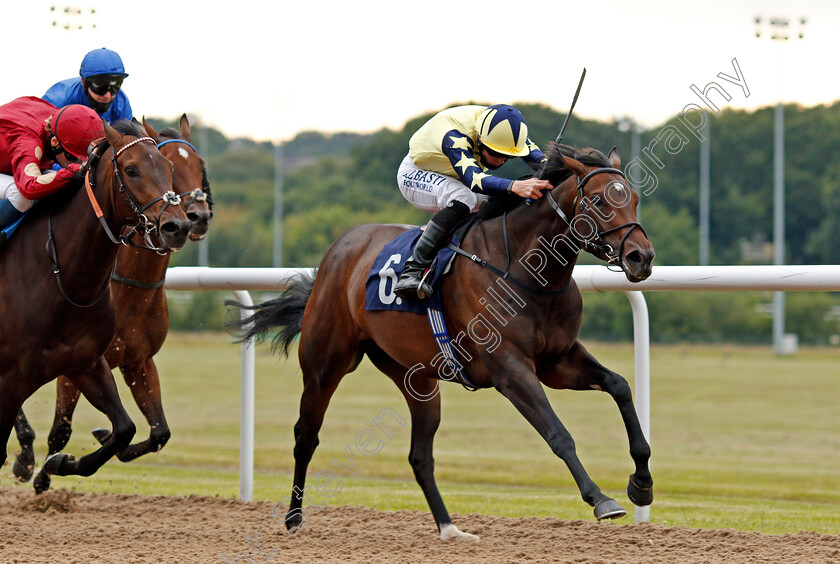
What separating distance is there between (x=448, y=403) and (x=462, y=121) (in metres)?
14.3

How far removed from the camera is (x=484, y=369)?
4.56 m

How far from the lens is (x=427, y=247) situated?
4730 millimetres

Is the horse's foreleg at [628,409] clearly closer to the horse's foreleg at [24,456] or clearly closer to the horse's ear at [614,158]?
the horse's ear at [614,158]

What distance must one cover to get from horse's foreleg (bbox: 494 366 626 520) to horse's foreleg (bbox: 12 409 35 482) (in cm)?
294

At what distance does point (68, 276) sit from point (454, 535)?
6.94ft

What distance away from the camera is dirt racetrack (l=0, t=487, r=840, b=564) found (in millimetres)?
4227

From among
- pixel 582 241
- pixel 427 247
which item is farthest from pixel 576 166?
pixel 427 247

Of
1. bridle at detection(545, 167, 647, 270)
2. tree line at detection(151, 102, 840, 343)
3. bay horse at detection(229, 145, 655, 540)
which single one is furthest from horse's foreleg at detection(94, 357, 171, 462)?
tree line at detection(151, 102, 840, 343)

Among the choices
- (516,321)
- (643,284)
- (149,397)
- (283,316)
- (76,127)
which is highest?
(76,127)

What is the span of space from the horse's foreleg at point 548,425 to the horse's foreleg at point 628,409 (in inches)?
11.3

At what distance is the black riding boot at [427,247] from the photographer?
4.71 m

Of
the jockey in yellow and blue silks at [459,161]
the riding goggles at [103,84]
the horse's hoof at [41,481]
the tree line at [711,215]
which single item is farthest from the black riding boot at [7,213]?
the tree line at [711,215]

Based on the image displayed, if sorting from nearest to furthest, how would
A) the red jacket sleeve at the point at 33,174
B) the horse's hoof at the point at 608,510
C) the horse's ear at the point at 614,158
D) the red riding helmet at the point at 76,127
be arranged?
the horse's hoof at the point at 608,510, the horse's ear at the point at 614,158, the red jacket sleeve at the point at 33,174, the red riding helmet at the point at 76,127

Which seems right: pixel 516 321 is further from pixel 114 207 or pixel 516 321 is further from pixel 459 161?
pixel 114 207
